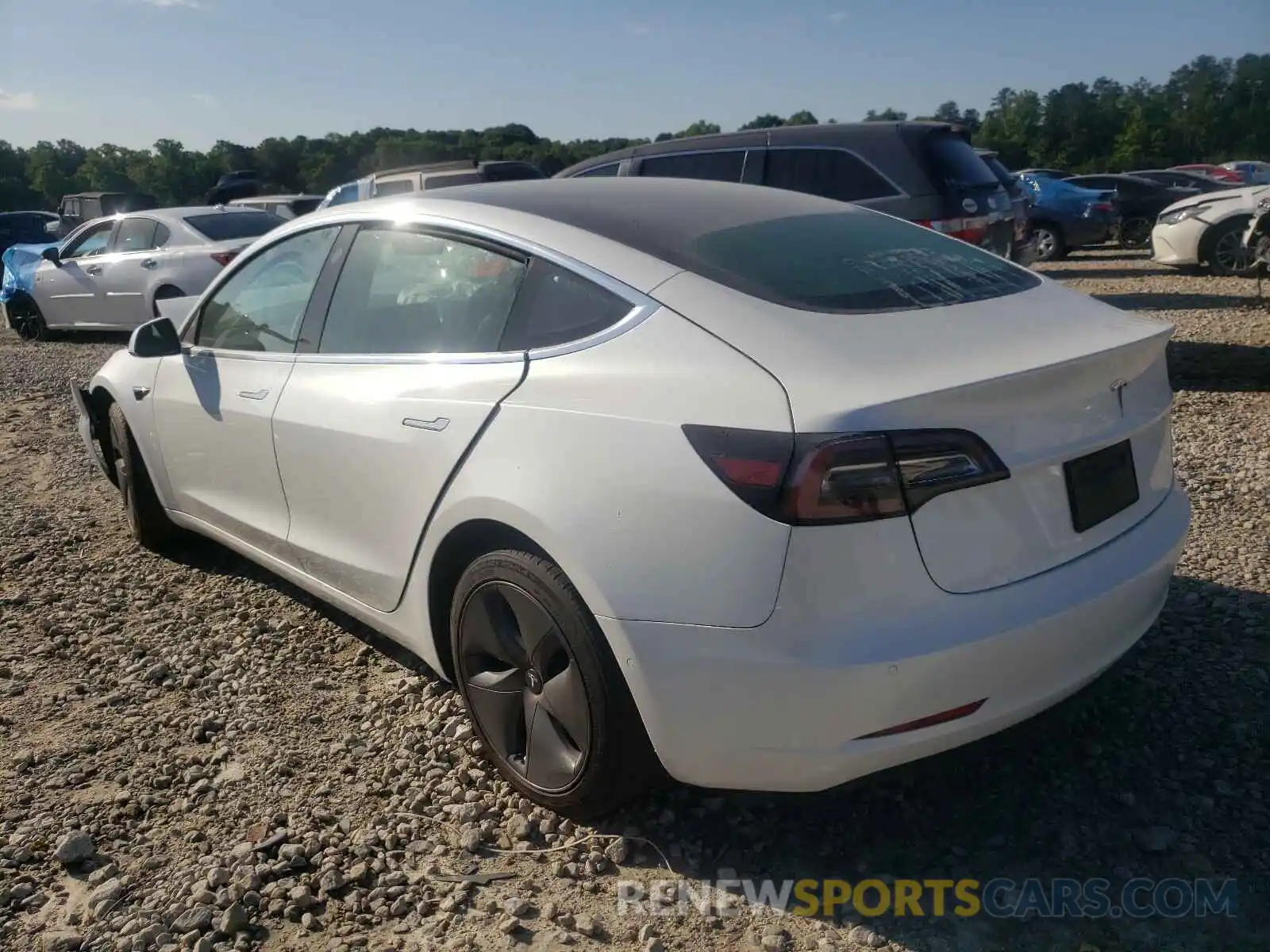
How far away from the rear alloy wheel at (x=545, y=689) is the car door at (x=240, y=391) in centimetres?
112

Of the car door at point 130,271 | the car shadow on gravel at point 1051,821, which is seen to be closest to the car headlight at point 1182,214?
the car shadow on gravel at point 1051,821

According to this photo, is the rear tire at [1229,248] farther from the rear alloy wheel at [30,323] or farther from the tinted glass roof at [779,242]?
the rear alloy wheel at [30,323]

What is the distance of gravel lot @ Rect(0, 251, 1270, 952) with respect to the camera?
2.28m

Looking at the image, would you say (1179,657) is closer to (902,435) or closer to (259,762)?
(902,435)

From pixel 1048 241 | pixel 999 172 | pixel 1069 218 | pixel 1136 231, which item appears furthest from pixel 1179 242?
pixel 1136 231

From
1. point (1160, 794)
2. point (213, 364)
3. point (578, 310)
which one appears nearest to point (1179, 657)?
point (1160, 794)

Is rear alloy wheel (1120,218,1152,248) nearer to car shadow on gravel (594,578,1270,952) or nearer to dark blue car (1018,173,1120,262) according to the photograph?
dark blue car (1018,173,1120,262)

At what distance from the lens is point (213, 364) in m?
3.80

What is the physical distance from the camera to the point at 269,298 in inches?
146

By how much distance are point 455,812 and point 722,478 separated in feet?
4.15

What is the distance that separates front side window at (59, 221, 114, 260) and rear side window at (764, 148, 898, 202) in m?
7.78

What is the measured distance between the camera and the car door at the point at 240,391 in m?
3.45

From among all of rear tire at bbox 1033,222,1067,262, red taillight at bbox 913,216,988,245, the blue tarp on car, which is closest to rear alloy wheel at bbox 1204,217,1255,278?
rear tire at bbox 1033,222,1067,262

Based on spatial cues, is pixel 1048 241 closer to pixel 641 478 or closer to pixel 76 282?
pixel 76 282
